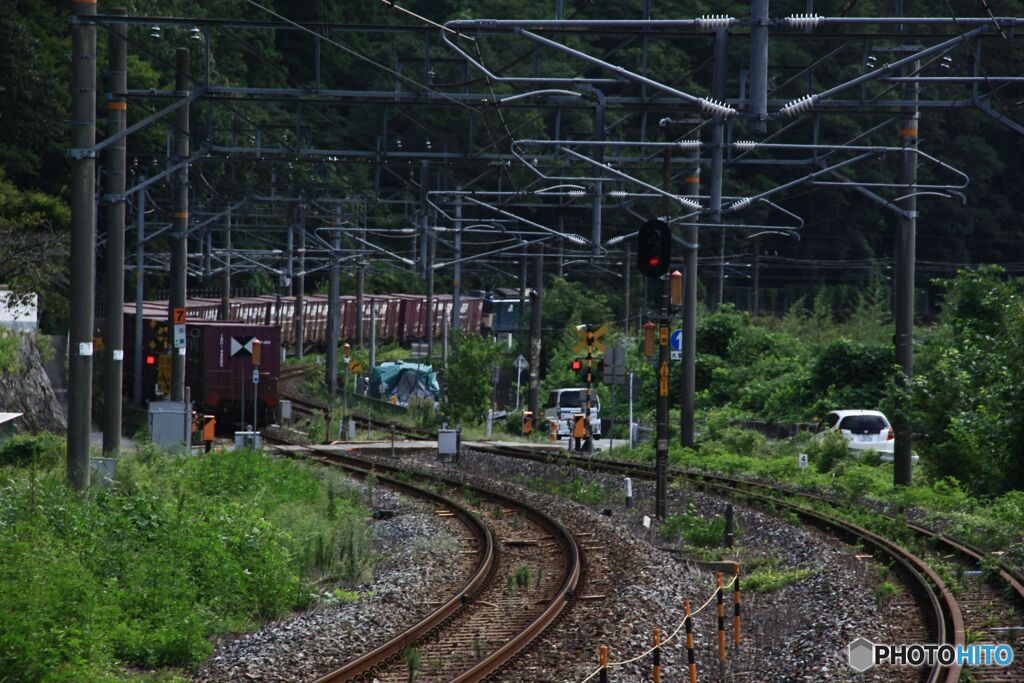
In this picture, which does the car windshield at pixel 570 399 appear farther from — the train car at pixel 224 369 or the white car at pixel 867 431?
the white car at pixel 867 431

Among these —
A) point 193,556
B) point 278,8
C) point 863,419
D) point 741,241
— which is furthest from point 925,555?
point 278,8

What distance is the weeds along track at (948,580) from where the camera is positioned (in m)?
12.8

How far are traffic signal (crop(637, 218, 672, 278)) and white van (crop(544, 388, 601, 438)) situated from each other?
21.7 meters

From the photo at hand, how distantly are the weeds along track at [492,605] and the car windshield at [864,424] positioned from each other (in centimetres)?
1205

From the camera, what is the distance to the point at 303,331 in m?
74.9

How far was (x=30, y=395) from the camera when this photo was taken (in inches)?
1335

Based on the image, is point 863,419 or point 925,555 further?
point 863,419

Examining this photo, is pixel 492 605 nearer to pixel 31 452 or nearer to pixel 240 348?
pixel 31 452

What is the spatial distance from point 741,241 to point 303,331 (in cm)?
2524

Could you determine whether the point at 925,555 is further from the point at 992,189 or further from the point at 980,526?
the point at 992,189

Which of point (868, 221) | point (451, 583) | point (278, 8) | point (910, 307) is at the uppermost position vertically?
point (278, 8)

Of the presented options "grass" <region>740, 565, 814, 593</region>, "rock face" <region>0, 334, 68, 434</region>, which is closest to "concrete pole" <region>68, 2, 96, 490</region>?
"grass" <region>740, 565, 814, 593</region>

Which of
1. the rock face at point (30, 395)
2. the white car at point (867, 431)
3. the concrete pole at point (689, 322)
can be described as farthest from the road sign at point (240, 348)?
the white car at point (867, 431)

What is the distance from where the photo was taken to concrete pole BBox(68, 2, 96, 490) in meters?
17.8
